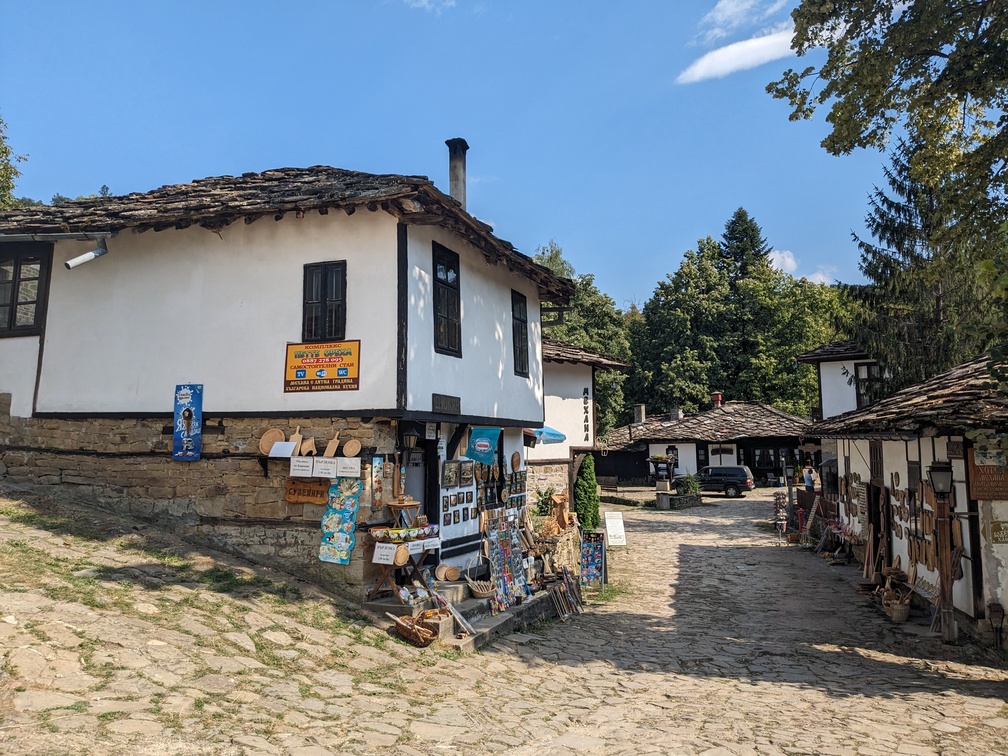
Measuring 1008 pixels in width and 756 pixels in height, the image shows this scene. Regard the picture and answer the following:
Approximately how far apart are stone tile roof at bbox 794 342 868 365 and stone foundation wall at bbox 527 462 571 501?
376 inches

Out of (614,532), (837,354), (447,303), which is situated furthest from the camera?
Result: (837,354)

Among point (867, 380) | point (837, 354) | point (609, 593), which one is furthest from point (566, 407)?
point (609, 593)

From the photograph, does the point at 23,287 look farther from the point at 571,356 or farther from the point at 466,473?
the point at 571,356

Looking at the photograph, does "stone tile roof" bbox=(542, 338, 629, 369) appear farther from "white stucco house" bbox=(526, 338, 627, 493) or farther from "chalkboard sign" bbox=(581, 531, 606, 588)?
"chalkboard sign" bbox=(581, 531, 606, 588)

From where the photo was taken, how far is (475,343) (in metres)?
11.5

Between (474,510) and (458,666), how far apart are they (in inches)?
168

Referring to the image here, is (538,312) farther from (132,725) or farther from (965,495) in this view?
(132,725)

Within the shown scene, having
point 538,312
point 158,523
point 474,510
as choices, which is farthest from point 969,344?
point 158,523

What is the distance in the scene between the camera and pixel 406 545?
8867 millimetres

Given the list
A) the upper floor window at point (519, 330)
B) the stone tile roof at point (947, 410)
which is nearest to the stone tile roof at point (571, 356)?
the upper floor window at point (519, 330)

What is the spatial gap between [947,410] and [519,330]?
289 inches

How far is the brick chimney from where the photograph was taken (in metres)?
13.4

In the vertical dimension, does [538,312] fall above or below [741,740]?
above

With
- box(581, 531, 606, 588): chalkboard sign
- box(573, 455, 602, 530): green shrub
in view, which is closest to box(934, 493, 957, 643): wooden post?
box(581, 531, 606, 588): chalkboard sign
